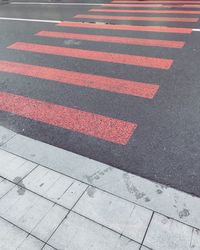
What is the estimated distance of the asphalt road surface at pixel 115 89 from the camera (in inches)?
158

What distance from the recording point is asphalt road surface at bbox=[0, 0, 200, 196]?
158 inches

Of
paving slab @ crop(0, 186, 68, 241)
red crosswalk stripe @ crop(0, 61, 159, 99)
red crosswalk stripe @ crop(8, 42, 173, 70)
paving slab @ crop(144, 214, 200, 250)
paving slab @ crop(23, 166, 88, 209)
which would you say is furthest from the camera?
red crosswalk stripe @ crop(8, 42, 173, 70)

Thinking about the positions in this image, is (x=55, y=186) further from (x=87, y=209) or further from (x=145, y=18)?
(x=145, y=18)

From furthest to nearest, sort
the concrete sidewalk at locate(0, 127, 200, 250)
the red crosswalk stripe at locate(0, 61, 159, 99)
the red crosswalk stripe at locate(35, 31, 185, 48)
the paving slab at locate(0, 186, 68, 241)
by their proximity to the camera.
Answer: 1. the red crosswalk stripe at locate(35, 31, 185, 48)
2. the red crosswalk stripe at locate(0, 61, 159, 99)
3. the paving slab at locate(0, 186, 68, 241)
4. the concrete sidewalk at locate(0, 127, 200, 250)

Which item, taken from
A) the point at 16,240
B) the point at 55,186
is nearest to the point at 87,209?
the point at 55,186

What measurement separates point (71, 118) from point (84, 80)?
144cm

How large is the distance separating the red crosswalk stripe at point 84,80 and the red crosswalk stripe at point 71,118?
0.90 meters

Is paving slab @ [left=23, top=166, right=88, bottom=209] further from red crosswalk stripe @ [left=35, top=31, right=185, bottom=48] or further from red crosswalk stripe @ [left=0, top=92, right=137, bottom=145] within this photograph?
red crosswalk stripe @ [left=35, top=31, right=185, bottom=48]

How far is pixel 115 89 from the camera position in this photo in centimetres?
552

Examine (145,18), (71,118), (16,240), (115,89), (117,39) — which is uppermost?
(145,18)

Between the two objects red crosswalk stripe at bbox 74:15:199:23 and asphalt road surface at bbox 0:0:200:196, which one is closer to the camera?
asphalt road surface at bbox 0:0:200:196

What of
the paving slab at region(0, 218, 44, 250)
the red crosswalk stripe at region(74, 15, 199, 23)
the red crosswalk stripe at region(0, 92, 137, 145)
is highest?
the red crosswalk stripe at region(74, 15, 199, 23)

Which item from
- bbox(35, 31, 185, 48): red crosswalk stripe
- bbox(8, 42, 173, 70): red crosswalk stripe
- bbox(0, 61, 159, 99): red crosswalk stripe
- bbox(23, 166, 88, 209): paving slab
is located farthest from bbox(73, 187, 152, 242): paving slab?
bbox(35, 31, 185, 48): red crosswalk stripe

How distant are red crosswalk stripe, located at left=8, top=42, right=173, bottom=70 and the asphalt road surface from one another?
23 millimetres
